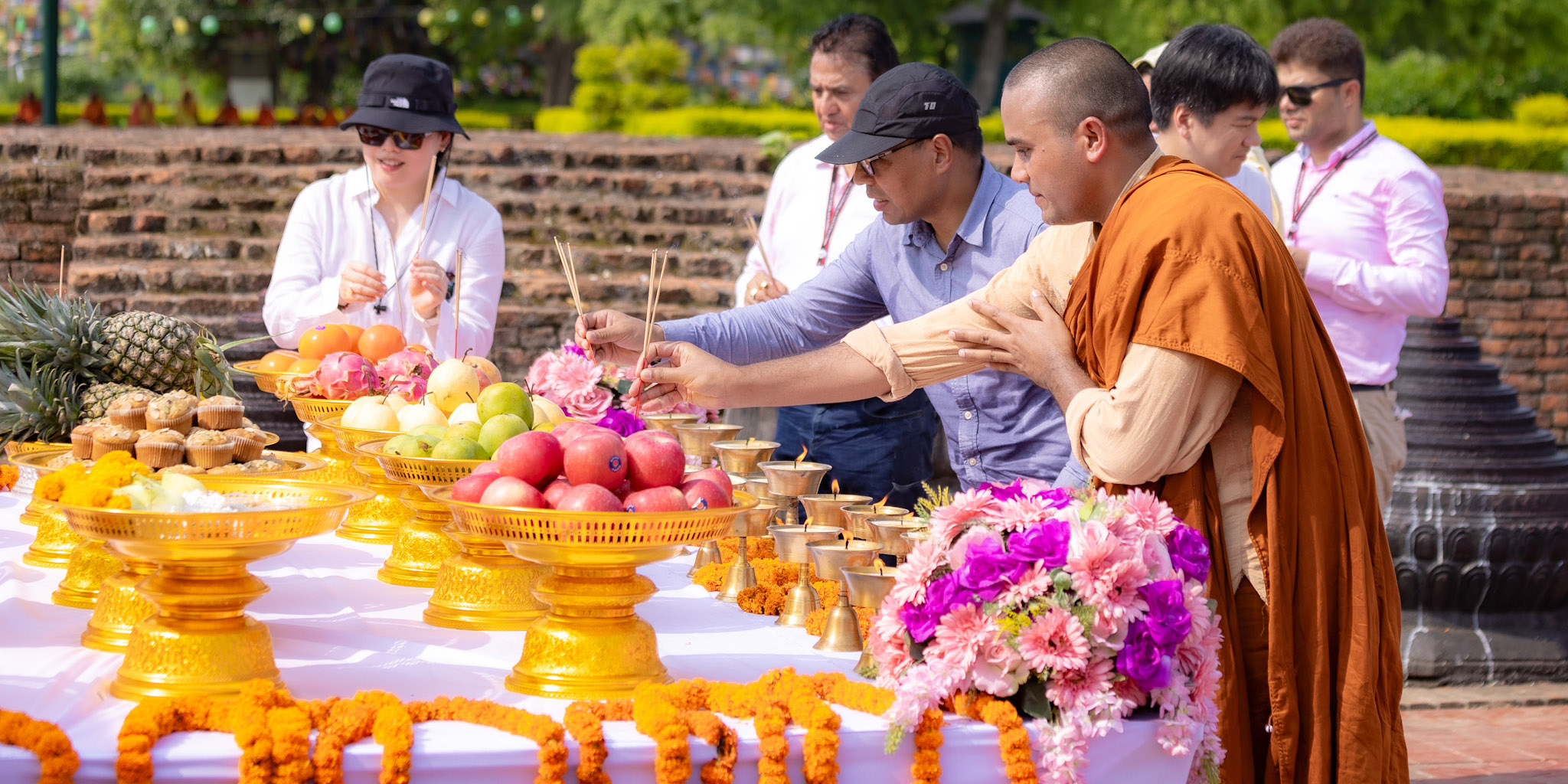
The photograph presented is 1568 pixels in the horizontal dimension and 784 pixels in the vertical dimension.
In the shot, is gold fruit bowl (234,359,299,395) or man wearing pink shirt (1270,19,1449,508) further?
man wearing pink shirt (1270,19,1449,508)

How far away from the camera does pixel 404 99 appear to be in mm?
3691

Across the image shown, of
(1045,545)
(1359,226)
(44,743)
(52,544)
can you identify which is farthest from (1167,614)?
(1359,226)

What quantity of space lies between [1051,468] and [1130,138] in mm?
889

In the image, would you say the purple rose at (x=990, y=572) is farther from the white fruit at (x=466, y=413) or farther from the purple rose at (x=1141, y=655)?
the white fruit at (x=466, y=413)

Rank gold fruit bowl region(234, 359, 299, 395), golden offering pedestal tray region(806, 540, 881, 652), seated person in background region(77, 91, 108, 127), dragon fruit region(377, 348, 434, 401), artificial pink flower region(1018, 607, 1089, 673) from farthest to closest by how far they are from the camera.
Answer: seated person in background region(77, 91, 108, 127) → gold fruit bowl region(234, 359, 299, 395) → dragon fruit region(377, 348, 434, 401) → golden offering pedestal tray region(806, 540, 881, 652) → artificial pink flower region(1018, 607, 1089, 673)

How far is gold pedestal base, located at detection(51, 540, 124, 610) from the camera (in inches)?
85.7

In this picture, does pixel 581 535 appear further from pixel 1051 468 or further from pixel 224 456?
pixel 1051 468

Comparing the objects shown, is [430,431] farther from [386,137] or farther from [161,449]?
[386,137]

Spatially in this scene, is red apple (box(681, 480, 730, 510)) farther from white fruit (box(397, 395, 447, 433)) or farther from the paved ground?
the paved ground

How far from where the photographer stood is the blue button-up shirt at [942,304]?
2.83m

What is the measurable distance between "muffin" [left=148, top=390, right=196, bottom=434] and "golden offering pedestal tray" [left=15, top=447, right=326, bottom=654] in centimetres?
17

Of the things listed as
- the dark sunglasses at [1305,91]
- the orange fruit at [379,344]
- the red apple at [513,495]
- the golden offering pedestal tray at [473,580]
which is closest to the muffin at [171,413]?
the golden offering pedestal tray at [473,580]

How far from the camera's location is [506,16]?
2322cm

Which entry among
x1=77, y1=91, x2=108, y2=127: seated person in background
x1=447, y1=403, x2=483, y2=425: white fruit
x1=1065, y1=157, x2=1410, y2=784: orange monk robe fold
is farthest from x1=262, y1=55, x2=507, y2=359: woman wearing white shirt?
x1=77, y1=91, x2=108, y2=127: seated person in background
